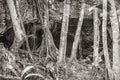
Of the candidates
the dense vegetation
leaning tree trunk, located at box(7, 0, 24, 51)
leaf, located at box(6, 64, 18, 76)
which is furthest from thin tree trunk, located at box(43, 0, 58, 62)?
leaf, located at box(6, 64, 18, 76)

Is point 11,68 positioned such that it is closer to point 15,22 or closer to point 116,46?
point 15,22

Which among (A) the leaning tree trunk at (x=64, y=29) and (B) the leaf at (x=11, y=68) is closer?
(B) the leaf at (x=11, y=68)

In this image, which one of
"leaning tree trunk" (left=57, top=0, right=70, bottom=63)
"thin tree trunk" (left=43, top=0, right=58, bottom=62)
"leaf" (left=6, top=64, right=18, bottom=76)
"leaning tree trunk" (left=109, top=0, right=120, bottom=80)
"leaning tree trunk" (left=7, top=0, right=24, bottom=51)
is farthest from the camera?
"thin tree trunk" (left=43, top=0, right=58, bottom=62)

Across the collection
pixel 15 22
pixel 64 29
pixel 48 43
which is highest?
pixel 15 22

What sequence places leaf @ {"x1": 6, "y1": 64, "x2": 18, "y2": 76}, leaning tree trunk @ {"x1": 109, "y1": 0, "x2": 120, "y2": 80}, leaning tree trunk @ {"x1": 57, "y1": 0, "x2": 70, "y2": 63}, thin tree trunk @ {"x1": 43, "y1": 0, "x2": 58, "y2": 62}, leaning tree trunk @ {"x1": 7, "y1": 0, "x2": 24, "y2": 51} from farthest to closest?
thin tree trunk @ {"x1": 43, "y1": 0, "x2": 58, "y2": 62}
leaning tree trunk @ {"x1": 57, "y1": 0, "x2": 70, "y2": 63}
leaning tree trunk @ {"x1": 7, "y1": 0, "x2": 24, "y2": 51}
leaning tree trunk @ {"x1": 109, "y1": 0, "x2": 120, "y2": 80}
leaf @ {"x1": 6, "y1": 64, "x2": 18, "y2": 76}

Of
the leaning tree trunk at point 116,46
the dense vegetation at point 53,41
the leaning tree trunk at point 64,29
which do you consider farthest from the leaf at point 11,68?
the leaning tree trunk at point 116,46

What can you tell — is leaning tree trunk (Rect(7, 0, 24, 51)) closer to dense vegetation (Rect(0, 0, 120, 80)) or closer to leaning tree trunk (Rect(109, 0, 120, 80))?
dense vegetation (Rect(0, 0, 120, 80))

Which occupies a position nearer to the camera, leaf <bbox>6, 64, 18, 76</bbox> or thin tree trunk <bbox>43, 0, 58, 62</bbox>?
leaf <bbox>6, 64, 18, 76</bbox>

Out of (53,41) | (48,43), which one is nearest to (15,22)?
(48,43)

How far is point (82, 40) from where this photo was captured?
33.8 ft

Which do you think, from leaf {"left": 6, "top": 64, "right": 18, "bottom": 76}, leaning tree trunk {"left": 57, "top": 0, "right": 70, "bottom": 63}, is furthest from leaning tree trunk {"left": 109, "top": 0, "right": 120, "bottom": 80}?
leaf {"left": 6, "top": 64, "right": 18, "bottom": 76}

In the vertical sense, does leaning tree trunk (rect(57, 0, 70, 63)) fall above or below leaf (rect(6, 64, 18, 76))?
above

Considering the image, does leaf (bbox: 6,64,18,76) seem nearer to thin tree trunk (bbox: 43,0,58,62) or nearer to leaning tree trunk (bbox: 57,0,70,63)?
leaning tree trunk (bbox: 57,0,70,63)

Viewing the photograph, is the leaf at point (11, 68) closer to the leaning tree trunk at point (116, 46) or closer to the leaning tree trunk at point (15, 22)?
the leaning tree trunk at point (15, 22)
